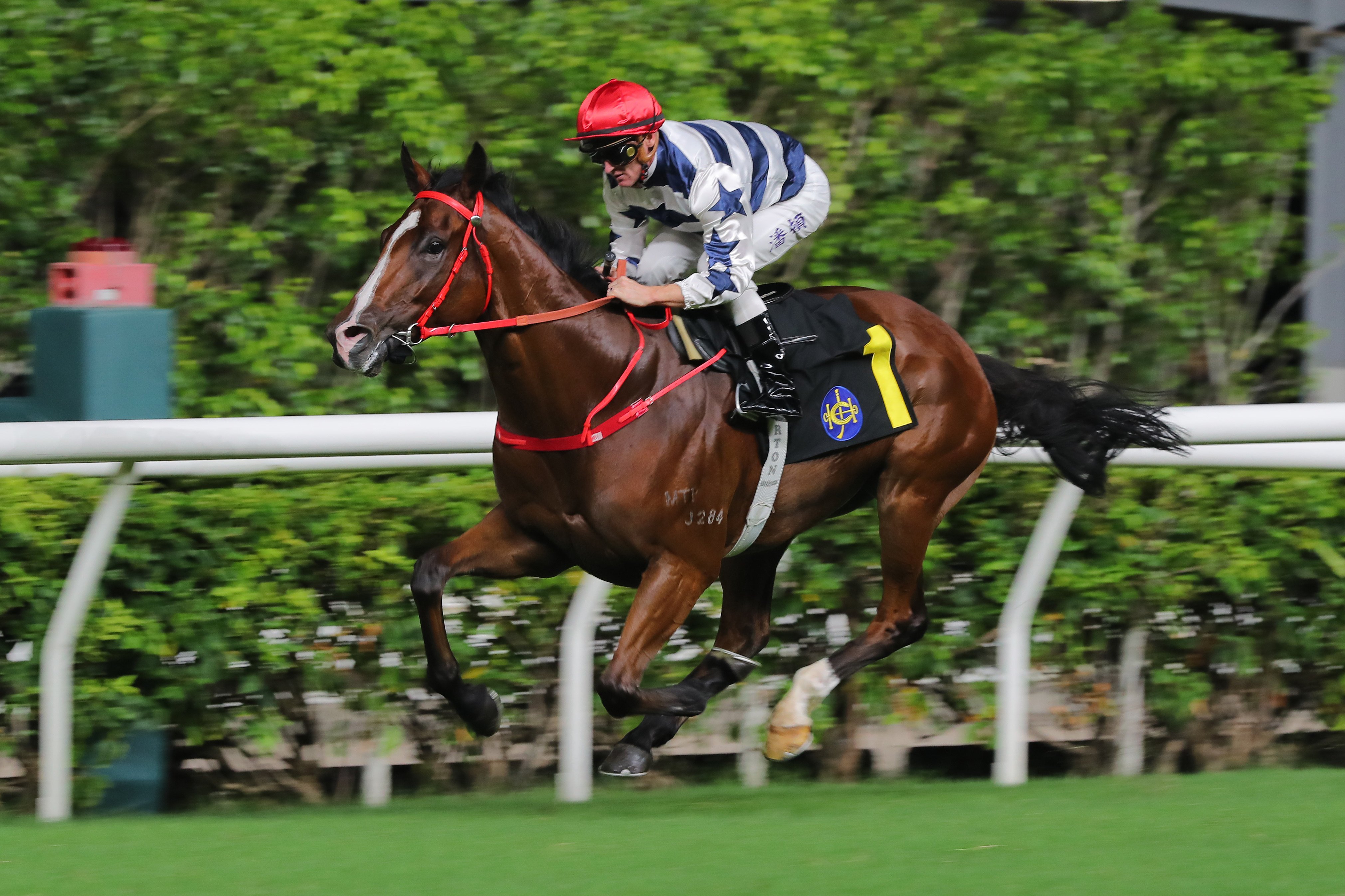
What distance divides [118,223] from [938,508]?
367 cm

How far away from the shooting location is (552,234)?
3.83 meters

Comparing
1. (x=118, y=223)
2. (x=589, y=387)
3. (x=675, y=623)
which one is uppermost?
(x=118, y=223)

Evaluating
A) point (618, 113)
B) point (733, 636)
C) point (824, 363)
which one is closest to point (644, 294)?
point (618, 113)

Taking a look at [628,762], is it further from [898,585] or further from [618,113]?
[618,113]

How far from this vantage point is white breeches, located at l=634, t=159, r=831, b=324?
156 inches

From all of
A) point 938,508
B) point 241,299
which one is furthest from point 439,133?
point 938,508

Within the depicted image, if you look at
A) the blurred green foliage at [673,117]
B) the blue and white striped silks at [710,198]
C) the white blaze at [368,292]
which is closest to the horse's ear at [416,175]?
the white blaze at [368,292]

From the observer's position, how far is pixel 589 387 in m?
3.67

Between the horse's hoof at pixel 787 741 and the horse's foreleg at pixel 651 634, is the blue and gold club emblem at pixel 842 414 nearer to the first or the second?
the horse's foreleg at pixel 651 634

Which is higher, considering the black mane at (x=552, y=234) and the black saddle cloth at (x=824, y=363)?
the black mane at (x=552, y=234)

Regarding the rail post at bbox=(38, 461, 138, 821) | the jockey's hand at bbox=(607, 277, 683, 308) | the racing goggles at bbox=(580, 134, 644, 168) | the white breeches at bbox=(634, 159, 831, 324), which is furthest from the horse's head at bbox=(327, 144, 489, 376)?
the rail post at bbox=(38, 461, 138, 821)

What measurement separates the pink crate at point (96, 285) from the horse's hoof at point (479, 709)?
6.24ft

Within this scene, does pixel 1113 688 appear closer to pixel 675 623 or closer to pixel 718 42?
pixel 675 623

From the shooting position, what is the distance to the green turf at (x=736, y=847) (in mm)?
3033
